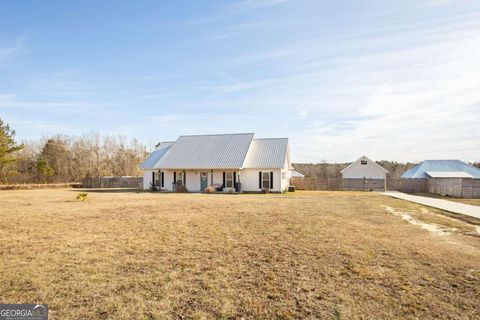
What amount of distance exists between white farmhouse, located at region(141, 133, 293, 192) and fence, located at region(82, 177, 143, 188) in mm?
8487

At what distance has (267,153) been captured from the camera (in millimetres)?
31484

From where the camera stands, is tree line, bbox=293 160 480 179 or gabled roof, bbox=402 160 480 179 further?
tree line, bbox=293 160 480 179

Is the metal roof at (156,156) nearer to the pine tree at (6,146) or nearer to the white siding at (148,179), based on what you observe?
the white siding at (148,179)

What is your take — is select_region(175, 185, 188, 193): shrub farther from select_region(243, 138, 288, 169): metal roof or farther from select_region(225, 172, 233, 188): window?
select_region(243, 138, 288, 169): metal roof

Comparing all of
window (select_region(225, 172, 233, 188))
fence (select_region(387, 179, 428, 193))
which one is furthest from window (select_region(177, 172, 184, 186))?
fence (select_region(387, 179, 428, 193))

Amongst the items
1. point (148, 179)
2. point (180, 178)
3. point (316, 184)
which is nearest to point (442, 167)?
point (316, 184)

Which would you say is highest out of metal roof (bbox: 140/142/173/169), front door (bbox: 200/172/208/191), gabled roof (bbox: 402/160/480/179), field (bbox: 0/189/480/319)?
metal roof (bbox: 140/142/173/169)

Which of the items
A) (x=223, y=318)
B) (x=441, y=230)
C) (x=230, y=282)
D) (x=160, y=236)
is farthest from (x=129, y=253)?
(x=441, y=230)

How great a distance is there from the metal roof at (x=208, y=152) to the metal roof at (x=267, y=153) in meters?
0.91

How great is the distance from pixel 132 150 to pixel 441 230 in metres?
55.9

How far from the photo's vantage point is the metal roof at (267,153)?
29578 mm

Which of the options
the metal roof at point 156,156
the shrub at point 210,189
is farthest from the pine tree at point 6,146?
the shrub at point 210,189

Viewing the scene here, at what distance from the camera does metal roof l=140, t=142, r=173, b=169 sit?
3253 cm

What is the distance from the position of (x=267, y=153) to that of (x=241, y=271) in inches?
1026
